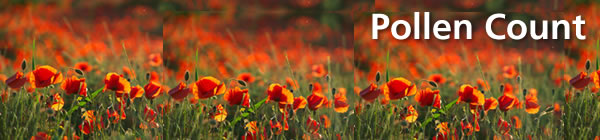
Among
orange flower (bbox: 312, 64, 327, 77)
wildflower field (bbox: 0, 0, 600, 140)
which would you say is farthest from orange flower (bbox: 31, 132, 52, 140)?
orange flower (bbox: 312, 64, 327, 77)

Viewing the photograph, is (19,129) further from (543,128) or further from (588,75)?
(588,75)

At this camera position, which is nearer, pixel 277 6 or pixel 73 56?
pixel 277 6

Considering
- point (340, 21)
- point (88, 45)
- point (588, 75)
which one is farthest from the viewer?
point (588, 75)

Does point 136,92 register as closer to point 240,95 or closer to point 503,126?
point 240,95

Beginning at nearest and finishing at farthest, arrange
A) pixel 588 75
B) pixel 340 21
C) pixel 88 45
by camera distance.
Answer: pixel 340 21 < pixel 88 45 < pixel 588 75

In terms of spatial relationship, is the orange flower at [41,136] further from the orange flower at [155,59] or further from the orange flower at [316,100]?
the orange flower at [316,100]

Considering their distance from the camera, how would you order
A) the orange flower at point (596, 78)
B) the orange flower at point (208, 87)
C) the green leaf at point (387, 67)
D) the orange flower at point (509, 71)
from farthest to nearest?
the orange flower at point (596, 78) → the orange flower at point (509, 71) → the orange flower at point (208, 87) → the green leaf at point (387, 67)

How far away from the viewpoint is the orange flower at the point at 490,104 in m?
3.41

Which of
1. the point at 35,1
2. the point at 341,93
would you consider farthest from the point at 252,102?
the point at 35,1

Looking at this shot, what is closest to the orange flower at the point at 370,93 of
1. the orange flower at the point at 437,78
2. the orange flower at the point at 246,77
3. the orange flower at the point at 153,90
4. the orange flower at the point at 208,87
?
the orange flower at the point at 437,78

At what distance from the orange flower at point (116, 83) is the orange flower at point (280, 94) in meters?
0.78

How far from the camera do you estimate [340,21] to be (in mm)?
3180

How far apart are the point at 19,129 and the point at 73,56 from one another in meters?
0.49

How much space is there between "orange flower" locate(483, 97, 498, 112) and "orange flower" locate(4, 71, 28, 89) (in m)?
2.41
